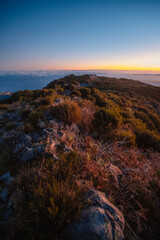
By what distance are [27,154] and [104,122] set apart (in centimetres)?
259

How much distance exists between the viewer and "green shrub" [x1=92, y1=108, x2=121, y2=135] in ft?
11.9

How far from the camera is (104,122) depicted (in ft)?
12.1

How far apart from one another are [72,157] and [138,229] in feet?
4.49

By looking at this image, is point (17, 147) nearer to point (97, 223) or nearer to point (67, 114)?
point (67, 114)

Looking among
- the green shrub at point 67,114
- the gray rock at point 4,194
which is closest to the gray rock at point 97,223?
the gray rock at point 4,194

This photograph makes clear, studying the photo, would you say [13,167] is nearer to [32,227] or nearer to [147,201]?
[32,227]

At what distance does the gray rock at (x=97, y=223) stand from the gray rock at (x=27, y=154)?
1.45 m

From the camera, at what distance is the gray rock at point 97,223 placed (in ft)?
3.63

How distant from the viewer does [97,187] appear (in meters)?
1.80

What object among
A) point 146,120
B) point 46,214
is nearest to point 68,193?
point 46,214

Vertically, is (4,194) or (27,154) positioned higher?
(27,154)

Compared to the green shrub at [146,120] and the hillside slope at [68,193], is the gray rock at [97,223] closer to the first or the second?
the hillside slope at [68,193]

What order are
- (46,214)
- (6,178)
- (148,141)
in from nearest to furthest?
(46,214), (6,178), (148,141)

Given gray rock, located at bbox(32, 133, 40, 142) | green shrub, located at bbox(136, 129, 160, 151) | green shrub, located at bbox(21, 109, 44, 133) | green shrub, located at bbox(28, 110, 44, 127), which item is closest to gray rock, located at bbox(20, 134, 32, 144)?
gray rock, located at bbox(32, 133, 40, 142)
